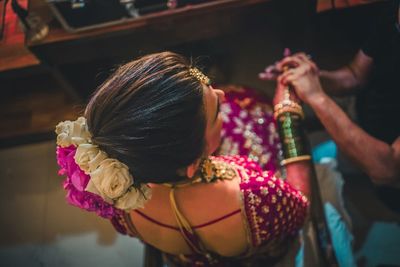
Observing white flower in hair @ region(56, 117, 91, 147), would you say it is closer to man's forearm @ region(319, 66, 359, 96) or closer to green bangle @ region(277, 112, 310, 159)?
green bangle @ region(277, 112, 310, 159)

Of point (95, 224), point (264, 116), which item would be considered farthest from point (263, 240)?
point (95, 224)

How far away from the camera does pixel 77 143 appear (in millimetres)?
864

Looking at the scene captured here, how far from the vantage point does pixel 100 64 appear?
2010 mm

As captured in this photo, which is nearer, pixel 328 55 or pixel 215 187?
pixel 215 187

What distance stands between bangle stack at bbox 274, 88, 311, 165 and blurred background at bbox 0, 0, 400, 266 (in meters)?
0.34

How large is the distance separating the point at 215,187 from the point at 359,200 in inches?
42.3

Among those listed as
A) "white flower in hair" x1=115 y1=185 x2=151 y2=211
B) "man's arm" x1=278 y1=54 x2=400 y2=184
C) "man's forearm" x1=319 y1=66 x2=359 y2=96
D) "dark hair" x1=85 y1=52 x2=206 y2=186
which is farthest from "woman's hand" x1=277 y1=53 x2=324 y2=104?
"white flower in hair" x1=115 y1=185 x2=151 y2=211

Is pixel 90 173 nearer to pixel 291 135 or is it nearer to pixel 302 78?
pixel 291 135

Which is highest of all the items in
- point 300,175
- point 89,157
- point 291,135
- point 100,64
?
point 100,64

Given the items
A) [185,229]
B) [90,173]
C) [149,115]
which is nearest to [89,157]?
[90,173]

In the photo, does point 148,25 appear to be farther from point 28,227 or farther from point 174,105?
point 28,227

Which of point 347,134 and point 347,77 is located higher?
point 347,77

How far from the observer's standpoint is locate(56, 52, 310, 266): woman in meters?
0.82

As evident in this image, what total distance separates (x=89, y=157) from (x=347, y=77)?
1094mm
